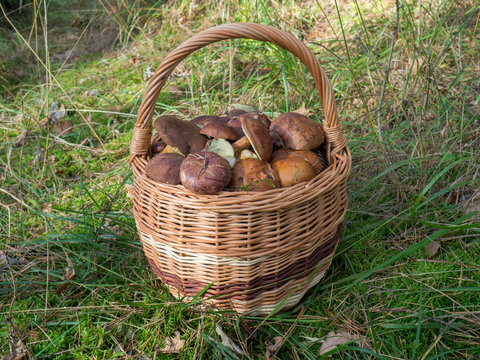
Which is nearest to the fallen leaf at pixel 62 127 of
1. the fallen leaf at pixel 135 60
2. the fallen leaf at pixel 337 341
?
the fallen leaf at pixel 135 60

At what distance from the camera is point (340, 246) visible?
2107mm

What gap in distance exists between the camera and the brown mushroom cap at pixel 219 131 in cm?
179

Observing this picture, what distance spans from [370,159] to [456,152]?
49cm

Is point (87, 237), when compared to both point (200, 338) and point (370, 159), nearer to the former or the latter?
point (200, 338)

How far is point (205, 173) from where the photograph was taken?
1513 mm

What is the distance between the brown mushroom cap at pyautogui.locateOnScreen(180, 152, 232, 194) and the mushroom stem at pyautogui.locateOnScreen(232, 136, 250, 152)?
0.20 meters

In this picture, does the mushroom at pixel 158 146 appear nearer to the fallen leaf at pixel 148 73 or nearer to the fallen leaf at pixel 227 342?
the fallen leaf at pixel 227 342

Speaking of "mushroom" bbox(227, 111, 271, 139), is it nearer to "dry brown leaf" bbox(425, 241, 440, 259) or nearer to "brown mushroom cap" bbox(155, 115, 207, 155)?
"brown mushroom cap" bbox(155, 115, 207, 155)

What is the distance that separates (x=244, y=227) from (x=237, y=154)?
A: 404 mm

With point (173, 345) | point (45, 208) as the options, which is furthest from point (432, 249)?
point (45, 208)

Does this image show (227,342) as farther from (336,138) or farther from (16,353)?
(336,138)

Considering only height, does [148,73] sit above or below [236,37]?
below

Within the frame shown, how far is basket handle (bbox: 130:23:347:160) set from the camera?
1.59 meters

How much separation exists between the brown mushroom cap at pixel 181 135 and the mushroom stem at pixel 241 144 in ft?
0.50
